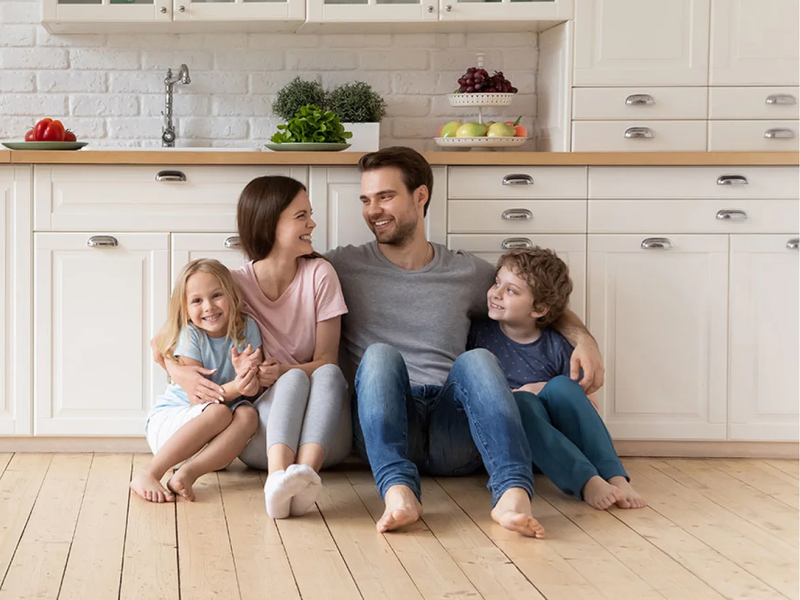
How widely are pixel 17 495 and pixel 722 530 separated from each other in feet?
5.65

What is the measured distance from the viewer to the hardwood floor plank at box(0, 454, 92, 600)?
6.33 ft

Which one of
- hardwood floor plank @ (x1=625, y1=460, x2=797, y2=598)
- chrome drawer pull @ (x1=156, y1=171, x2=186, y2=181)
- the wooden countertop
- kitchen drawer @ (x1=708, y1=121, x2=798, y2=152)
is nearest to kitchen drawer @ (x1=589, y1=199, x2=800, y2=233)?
the wooden countertop

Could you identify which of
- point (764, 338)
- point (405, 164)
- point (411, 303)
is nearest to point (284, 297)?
point (411, 303)

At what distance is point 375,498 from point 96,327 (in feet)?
3.39

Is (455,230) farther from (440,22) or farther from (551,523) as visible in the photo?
(551,523)

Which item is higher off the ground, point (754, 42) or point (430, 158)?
point (754, 42)

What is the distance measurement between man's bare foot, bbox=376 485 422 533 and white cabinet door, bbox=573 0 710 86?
1639 millimetres

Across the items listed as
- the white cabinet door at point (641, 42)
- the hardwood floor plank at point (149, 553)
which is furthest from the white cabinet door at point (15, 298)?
the white cabinet door at point (641, 42)

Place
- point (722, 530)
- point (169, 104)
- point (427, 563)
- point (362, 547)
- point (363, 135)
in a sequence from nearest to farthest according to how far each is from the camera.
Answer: point (427, 563)
point (362, 547)
point (722, 530)
point (363, 135)
point (169, 104)

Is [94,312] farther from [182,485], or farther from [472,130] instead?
[472,130]

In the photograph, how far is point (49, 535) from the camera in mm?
2262

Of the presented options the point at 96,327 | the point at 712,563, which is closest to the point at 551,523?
the point at 712,563

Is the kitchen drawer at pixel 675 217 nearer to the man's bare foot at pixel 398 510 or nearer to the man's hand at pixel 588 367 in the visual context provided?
the man's hand at pixel 588 367

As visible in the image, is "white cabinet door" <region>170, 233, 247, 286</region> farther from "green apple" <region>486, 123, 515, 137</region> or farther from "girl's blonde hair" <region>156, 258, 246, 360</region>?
"green apple" <region>486, 123, 515, 137</region>
